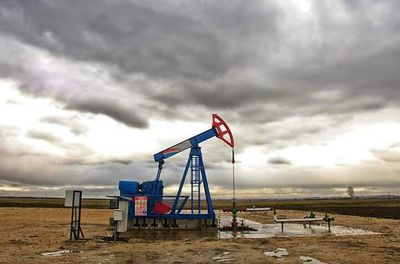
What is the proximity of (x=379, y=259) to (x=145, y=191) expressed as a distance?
1361cm

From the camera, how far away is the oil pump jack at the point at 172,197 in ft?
71.1

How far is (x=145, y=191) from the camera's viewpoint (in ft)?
74.9

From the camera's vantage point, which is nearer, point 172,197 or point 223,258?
point 223,258

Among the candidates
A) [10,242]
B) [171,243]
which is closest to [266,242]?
[171,243]

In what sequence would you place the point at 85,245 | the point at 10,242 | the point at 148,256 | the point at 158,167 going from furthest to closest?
the point at 158,167 → the point at 10,242 → the point at 85,245 → the point at 148,256

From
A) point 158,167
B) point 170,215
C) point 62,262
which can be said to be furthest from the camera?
point 158,167

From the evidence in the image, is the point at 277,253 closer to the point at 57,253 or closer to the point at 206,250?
the point at 206,250

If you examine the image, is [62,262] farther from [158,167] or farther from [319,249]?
[158,167]

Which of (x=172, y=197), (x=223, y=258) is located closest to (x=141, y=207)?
Answer: (x=172, y=197)

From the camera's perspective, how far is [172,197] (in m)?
22.4

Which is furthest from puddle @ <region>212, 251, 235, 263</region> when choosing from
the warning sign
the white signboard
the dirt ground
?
the warning sign

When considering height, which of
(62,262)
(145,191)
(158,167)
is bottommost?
(62,262)

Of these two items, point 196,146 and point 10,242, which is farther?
point 196,146

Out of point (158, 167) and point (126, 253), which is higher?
point (158, 167)
